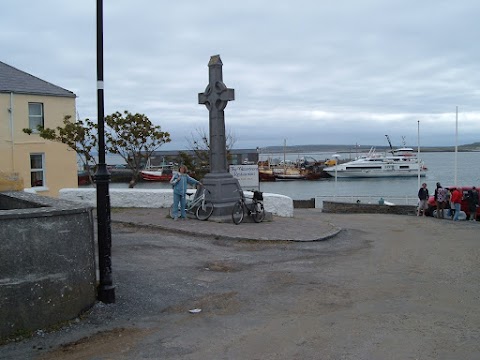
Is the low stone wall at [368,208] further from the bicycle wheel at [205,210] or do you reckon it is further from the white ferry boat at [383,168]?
the white ferry boat at [383,168]

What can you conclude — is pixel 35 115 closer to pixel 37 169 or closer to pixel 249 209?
pixel 37 169

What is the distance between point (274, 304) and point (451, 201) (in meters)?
16.9

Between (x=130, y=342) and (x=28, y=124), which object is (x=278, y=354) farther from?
(x=28, y=124)

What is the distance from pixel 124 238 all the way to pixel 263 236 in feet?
10.6

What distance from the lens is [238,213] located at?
1453 centimetres

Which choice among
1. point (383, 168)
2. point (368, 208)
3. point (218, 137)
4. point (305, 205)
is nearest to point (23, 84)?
point (218, 137)

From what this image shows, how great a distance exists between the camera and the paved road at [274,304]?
5371mm

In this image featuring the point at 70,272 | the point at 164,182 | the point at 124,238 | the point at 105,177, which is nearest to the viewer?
the point at 70,272

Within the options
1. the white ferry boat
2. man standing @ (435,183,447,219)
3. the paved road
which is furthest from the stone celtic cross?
the white ferry boat

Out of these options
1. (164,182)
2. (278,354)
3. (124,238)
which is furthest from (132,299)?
(164,182)

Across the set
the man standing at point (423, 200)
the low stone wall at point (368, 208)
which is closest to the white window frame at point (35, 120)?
the low stone wall at point (368, 208)

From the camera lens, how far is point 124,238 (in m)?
11.5

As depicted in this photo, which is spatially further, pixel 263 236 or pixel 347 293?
pixel 263 236

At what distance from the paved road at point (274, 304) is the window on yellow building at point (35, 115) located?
1414 centimetres
